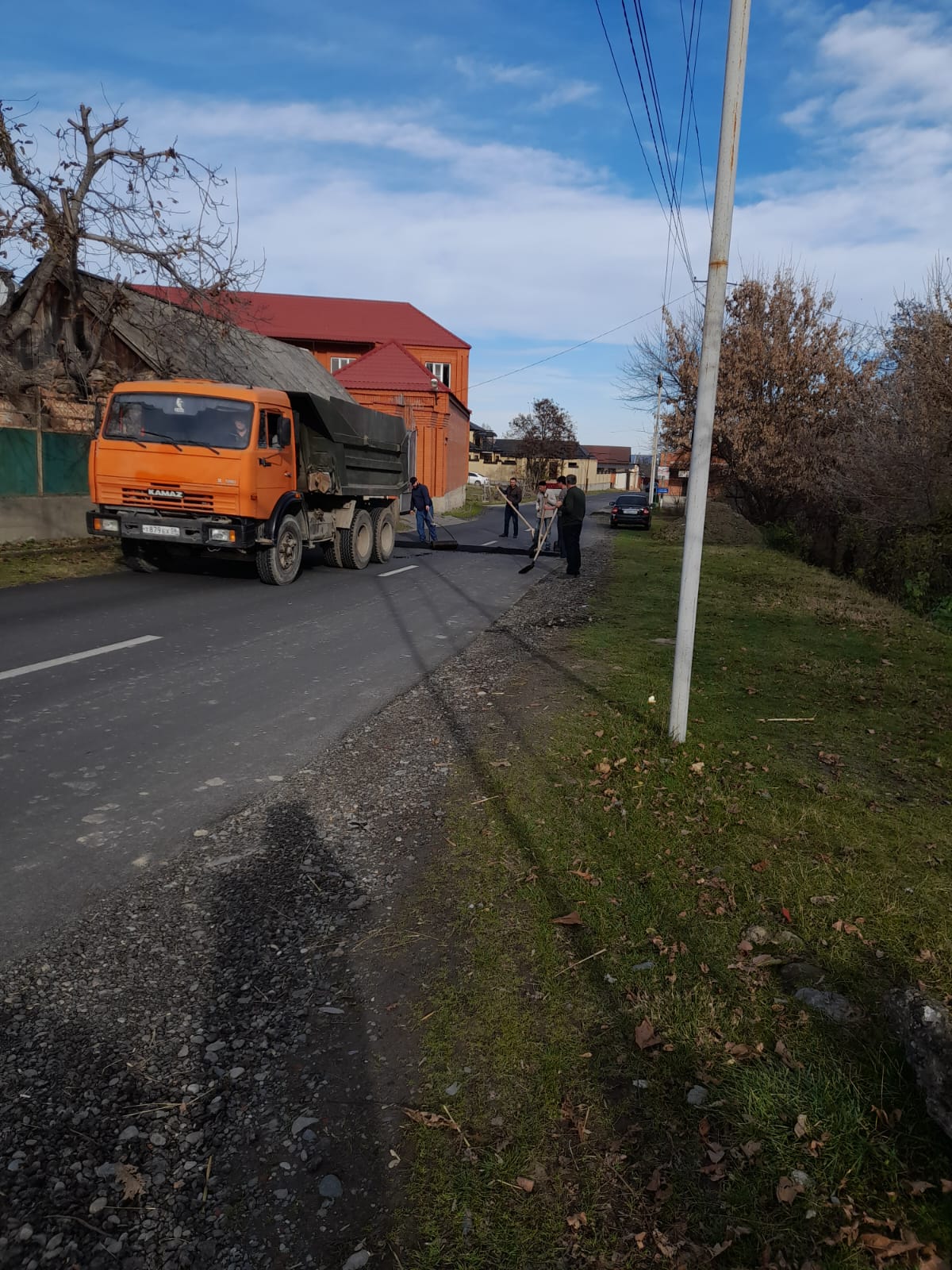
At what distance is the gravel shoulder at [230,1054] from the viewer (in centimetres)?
212

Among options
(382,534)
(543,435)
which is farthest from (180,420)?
(543,435)

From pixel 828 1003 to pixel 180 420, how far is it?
38.0ft

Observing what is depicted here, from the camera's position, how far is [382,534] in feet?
56.0

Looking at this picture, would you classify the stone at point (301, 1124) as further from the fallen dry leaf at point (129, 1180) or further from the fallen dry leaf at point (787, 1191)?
the fallen dry leaf at point (787, 1191)

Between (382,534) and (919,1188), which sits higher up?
(382,534)

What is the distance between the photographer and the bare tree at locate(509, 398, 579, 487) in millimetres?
83438

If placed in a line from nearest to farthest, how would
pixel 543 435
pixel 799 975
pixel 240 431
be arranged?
pixel 799 975 < pixel 240 431 < pixel 543 435

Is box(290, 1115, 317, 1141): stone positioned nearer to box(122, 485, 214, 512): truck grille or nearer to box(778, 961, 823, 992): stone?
box(778, 961, 823, 992): stone

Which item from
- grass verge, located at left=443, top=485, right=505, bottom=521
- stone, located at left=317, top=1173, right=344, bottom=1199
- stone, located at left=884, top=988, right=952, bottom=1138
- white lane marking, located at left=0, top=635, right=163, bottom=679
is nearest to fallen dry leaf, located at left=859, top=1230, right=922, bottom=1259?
stone, located at left=884, top=988, right=952, bottom=1138

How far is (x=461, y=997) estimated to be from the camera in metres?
3.01

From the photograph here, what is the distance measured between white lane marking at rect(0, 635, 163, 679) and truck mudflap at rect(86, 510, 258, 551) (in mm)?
3556

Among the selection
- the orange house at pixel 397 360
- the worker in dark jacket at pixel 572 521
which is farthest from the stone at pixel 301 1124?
the orange house at pixel 397 360

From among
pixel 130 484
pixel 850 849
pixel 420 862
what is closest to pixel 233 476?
pixel 130 484

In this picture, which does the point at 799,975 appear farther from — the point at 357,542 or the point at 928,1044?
the point at 357,542
